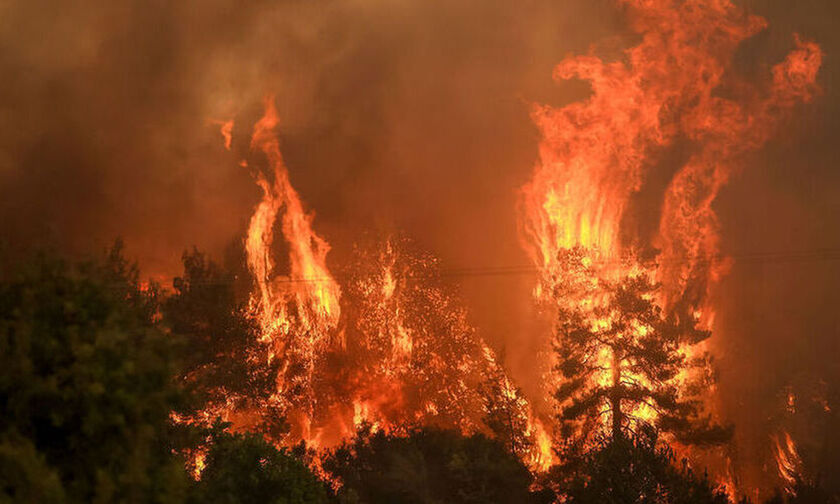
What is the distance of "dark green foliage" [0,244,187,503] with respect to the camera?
8.64 meters

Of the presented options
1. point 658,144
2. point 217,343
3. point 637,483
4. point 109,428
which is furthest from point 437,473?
point 658,144

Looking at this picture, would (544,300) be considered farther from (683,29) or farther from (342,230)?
(683,29)

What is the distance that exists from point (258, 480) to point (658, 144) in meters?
39.6

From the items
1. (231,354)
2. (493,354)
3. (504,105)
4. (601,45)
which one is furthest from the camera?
(504,105)

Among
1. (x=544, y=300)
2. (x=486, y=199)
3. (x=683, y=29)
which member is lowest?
(x=544, y=300)

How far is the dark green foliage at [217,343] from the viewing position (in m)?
26.2

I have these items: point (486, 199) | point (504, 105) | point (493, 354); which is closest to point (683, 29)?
point (504, 105)

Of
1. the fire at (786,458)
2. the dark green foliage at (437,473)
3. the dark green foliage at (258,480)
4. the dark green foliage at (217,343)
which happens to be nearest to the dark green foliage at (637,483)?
the dark green foliage at (437,473)

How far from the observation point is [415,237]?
153ft

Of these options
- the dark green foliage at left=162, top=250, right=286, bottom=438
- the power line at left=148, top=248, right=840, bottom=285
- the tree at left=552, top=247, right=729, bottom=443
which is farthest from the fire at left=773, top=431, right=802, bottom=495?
the dark green foliage at left=162, top=250, right=286, bottom=438

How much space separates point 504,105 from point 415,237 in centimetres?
1551

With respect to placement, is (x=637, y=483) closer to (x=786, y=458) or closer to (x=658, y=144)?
(x=786, y=458)

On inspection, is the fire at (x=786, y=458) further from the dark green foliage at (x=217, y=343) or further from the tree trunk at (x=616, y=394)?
the dark green foliage at (x=217, y=343)

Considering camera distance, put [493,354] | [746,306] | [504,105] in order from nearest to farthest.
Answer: [493,354] < [746,306] < [504,105]
